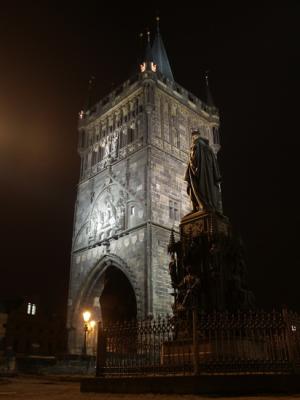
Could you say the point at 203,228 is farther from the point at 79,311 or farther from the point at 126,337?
the point at 79,311

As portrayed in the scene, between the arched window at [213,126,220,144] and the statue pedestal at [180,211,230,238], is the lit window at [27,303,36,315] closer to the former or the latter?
the arched window at [213,126,220,144]

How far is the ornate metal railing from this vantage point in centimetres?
692

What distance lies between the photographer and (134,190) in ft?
93.8

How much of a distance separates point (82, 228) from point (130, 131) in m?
8.90

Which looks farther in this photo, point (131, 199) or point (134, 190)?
point (134, 190)

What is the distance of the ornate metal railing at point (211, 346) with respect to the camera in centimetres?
692

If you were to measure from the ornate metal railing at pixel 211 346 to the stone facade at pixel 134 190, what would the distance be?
16.1 m

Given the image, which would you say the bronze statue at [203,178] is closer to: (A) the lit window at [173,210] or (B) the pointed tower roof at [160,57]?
(A) the lit window at [173,210]

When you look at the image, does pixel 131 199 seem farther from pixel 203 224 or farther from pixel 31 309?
pixel 31 309

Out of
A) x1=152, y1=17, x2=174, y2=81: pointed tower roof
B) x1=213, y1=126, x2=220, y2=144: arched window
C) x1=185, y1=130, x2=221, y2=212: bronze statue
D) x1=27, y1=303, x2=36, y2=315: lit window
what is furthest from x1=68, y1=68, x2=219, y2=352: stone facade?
x1=27, y1=303, x2=36, y2=315: lit window

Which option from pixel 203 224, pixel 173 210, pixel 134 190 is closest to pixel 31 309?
pixel 134 190

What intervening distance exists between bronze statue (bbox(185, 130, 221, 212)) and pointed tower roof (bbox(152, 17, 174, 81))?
92.0 ft

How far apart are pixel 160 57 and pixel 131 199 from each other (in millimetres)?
18304

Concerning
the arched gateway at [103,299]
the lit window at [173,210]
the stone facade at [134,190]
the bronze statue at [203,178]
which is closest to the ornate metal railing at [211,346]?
the bronze statue at [203,178]
